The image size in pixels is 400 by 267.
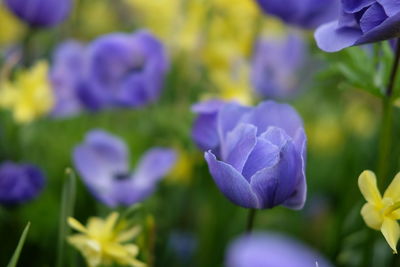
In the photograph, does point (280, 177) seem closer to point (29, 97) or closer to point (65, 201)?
point (65, 201)

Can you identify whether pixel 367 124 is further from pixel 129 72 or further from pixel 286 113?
pixel 286 113

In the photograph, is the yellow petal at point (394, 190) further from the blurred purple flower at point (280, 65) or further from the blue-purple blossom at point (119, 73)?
the blurred purple flower at point (280, 65)

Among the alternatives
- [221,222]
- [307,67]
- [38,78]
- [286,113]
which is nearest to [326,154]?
[307,67]

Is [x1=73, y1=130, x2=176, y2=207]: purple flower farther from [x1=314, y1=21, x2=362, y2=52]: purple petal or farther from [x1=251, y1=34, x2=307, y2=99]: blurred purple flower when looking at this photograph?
[x1=251, y1=34, x2=307, y2=99]: blurred purple flower

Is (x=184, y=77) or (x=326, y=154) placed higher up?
(x=184, y=77)

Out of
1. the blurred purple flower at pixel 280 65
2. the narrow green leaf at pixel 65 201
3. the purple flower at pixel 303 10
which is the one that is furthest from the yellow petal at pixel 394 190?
the blurred purple flower at pixel 280 65
